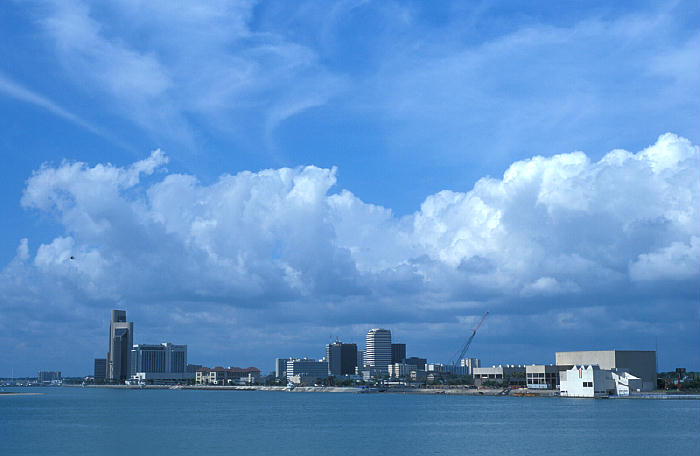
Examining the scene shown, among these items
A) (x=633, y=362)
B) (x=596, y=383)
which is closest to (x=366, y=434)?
(x=596, y=383)

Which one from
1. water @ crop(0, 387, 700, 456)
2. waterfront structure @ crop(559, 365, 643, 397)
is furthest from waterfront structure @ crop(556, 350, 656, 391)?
water @ crop(0, 387, 700, 456)

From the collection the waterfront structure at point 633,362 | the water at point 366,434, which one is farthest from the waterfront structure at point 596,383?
the water at point 366,434

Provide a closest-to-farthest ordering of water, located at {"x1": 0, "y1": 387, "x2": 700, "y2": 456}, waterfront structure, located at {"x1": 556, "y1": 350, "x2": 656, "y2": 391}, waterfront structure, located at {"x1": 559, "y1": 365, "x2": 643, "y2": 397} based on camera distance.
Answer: water, located at {"x1": 0, "y1": 387, "x2": 700, "y2": 456}, waterfront structure, located at {"x1": 559, "y1": 365, "x2": 643, "y2": 397}, waterfront structure, located at {"x1": 556, "y1": 350, "x2": 656, "y2": 391}

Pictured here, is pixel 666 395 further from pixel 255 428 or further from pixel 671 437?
pixel 255 428

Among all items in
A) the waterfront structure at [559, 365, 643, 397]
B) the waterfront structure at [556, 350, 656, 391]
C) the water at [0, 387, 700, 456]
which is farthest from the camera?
the waterfront structure at [556, 350, 656, 391]

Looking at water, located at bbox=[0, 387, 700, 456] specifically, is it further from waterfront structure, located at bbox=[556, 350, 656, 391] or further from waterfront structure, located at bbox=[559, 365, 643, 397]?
waterfront structure, located at bbox=[556, 350, 656, 391]

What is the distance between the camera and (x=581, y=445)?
71.5 m

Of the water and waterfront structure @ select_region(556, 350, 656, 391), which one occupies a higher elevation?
waterfront structure @ select_region(556, 350, 656, 391)

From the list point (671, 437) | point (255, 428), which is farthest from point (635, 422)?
point (255, 428)

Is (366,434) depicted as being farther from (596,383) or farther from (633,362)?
(633,362)

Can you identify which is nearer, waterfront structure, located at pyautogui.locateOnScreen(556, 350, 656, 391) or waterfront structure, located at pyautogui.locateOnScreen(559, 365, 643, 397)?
waterfront structure, located at pyautogui.locateOnScreen(559, 365, 643, 397)

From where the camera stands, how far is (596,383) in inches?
6654

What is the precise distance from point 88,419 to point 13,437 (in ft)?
97.4

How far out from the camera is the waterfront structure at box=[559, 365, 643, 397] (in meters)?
169
